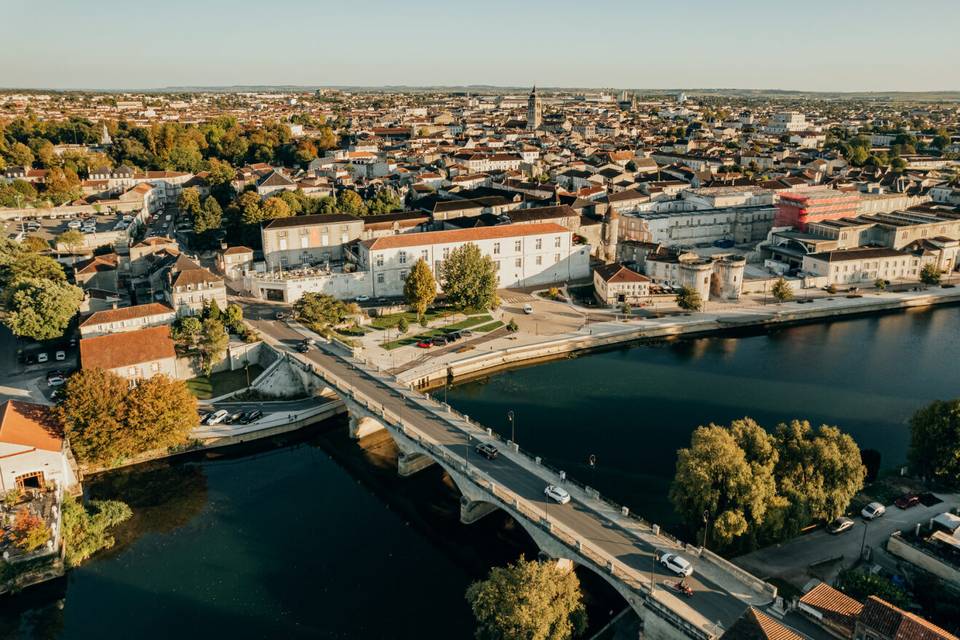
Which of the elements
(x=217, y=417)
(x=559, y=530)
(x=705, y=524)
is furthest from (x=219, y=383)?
(x=705, y=524)

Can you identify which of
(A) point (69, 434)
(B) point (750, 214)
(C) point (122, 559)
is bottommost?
(C) point (122, 559)

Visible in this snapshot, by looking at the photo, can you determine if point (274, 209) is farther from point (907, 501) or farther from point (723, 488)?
point (907, 501)

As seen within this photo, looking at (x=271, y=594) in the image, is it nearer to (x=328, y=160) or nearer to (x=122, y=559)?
(x=122, y=559)

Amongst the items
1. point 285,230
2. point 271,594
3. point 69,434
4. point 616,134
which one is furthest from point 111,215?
point 616,134

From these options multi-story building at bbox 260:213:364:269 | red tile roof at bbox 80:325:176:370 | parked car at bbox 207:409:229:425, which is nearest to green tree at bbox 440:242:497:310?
multi-story building at bbox 260:213:364:269

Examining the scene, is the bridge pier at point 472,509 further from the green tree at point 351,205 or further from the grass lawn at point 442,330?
the green tree at point 351,205

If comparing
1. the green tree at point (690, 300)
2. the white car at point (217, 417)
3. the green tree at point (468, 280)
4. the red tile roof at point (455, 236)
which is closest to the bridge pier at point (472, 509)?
the white car at point (217, 417)

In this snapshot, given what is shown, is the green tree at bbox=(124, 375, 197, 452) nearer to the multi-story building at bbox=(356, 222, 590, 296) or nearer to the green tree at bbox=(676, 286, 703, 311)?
the multi-story building at bbox=(356, 222, 590, 296)
